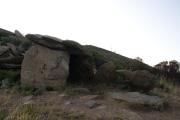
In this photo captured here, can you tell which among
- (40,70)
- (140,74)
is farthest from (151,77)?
(40,70)

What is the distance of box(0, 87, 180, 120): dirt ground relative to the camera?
7.41m

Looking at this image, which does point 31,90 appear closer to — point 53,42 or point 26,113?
point 53,42

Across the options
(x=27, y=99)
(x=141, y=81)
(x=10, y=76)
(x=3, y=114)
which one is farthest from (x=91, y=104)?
(x=10, y=76)

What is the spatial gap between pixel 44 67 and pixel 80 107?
283 cm

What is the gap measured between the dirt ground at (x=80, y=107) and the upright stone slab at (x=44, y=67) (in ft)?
2.78

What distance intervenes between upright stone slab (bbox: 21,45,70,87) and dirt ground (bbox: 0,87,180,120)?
2.78ft

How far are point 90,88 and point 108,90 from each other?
0.55 metres

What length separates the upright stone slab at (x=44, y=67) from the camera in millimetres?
10305

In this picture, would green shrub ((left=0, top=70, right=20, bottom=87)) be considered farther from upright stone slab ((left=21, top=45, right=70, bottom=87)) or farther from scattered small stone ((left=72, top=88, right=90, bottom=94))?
scattered small stone ((left=72, top=88, right=90, bottom=94))

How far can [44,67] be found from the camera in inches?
413

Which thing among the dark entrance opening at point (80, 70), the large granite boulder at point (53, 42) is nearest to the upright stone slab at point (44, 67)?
the large granite boulder at point (53, 42)

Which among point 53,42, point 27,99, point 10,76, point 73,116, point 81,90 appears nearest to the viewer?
point 73,116

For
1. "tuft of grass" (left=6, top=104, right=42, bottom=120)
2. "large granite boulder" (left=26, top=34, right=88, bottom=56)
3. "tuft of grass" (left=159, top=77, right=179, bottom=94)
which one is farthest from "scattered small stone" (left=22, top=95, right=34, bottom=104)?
"tuft of grass" (left=159, top=77, right=179, bottom=94)

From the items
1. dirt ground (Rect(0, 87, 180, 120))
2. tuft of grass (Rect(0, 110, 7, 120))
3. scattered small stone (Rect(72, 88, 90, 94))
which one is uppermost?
scattered small stone (Rect(72, 88, 90, 94))
